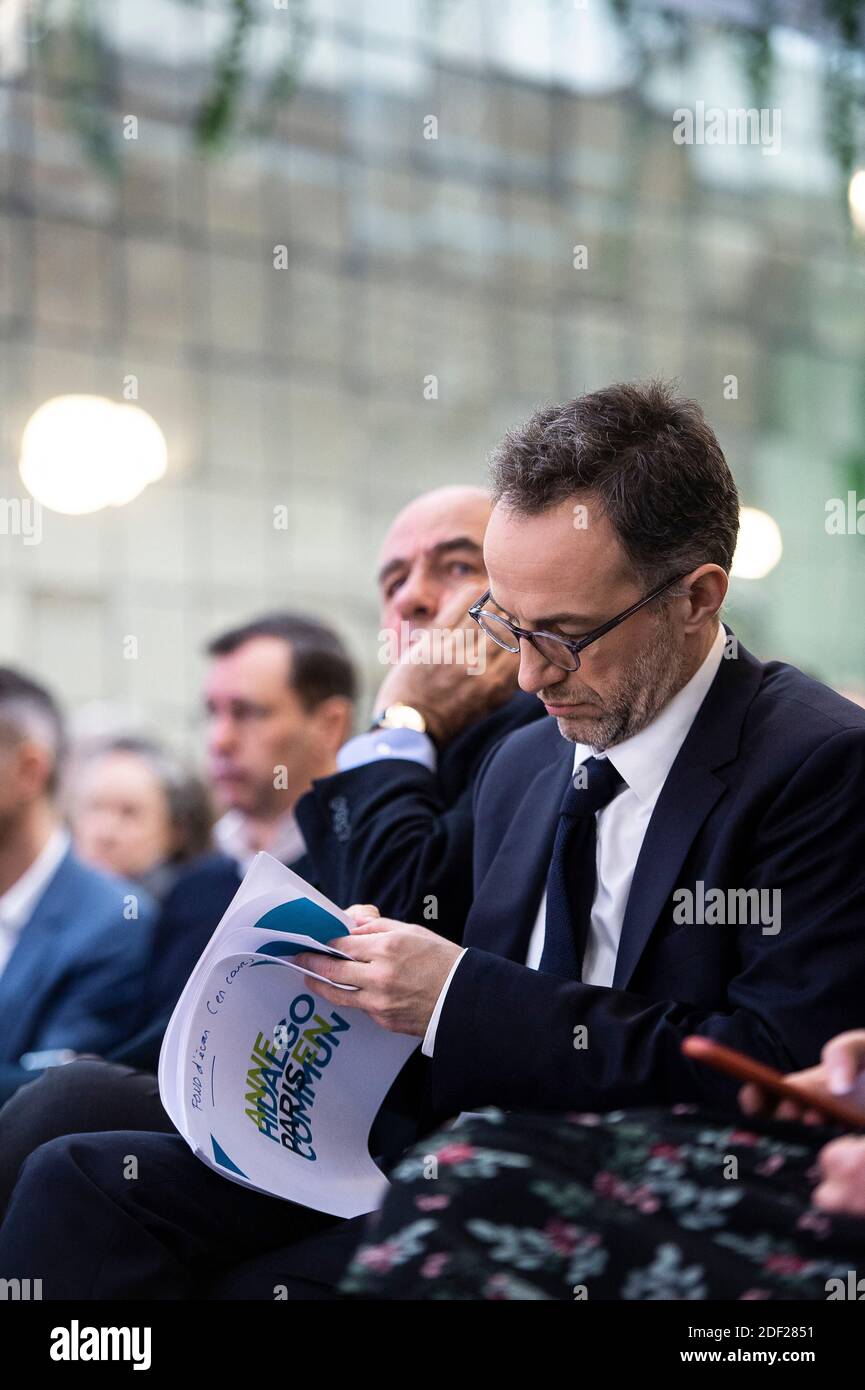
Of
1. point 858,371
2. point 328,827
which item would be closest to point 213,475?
point 858,371

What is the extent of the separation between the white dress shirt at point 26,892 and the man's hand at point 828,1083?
9.03 feet

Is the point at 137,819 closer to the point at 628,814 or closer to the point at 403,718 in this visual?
the point at 403,718

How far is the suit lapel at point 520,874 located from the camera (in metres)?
2.14

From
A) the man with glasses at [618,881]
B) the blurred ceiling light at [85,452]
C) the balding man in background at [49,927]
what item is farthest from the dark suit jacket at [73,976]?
the blurred ceiling light at [85,452]

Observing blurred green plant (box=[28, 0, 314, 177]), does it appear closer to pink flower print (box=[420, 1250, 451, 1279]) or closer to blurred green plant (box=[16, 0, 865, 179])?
blurred green plant (box=[16, 0, 865, 179])

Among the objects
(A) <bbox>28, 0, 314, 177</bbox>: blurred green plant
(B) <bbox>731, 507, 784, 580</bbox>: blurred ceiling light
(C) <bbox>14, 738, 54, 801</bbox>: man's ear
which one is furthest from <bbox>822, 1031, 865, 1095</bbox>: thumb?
(B) <bbox>731, 507, 784, 580</bbox>: blurred ceiling light

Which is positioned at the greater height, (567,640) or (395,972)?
(567,640)

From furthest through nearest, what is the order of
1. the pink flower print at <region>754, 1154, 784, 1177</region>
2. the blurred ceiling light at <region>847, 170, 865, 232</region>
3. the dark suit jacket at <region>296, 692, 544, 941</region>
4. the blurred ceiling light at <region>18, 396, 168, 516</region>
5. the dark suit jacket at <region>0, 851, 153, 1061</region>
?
the blurred ceiling light at <region>18, 396, 168, 516</region>, the blurred ceiling light at <region>847, 170, 865, 232</region>, the dark suit jacket at <region>0, 851, 153, 1061</region>, the dark suit jacket at <region>296, 692, 544, 941</region>, the pink flower print at <region>754, 1154, 784, 1177</region>

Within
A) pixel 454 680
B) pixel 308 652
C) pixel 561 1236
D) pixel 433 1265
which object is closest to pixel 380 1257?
pixel 433 1265

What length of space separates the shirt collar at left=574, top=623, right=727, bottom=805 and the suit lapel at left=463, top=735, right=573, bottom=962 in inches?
5.8

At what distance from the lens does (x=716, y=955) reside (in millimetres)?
1893

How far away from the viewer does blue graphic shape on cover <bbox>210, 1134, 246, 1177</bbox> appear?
6.30ft

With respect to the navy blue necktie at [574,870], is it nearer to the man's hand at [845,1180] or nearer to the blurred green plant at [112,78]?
the man's hand at [845,1180]

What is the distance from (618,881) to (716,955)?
19 centimetres
